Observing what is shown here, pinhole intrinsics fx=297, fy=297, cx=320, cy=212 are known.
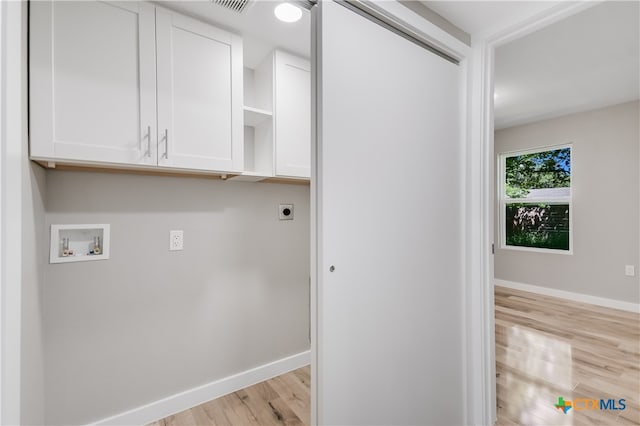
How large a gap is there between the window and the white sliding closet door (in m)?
3.67

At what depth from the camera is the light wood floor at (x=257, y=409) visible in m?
1.77

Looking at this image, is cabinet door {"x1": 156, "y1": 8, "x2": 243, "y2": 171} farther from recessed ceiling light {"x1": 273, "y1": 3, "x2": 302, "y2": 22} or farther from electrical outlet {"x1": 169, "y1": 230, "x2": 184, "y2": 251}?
electrical outlet {"x1": 169, "y1": 230, "x2": 184, "y2": 251}

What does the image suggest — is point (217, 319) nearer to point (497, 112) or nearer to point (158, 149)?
point (158, 149)

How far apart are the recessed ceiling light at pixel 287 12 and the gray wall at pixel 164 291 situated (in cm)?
106

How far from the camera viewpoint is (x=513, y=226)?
4.72m

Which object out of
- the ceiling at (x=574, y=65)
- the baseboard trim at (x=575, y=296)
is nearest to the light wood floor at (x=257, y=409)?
the ceiling at (x=574, y=65)

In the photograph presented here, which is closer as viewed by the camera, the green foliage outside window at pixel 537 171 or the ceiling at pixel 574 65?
the ceiling at pixel 574 65

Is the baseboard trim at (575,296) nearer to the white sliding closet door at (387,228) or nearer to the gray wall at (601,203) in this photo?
the gray wall at (601,203)

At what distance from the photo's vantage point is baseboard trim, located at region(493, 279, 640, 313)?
3.57m

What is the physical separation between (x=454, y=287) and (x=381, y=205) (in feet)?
2.29

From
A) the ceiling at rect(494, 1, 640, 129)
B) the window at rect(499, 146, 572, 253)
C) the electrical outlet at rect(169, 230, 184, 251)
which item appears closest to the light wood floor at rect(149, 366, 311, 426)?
the electrical outlet at rect(169, 230, 184, 251)

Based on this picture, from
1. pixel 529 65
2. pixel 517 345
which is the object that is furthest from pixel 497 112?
pixel 517 345

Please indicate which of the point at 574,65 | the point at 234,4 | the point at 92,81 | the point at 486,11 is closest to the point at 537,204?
the point at 574,65
